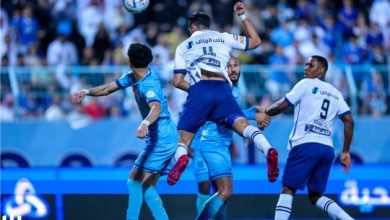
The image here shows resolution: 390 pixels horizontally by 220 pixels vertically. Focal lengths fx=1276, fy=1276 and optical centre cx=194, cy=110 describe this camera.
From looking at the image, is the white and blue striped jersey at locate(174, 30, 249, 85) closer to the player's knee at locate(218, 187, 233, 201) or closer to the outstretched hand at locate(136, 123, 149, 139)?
the outstretched hand at locate(136, 123, 149, 139)

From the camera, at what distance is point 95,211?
16.1 metres

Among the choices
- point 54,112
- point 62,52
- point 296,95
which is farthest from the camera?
point 62,52

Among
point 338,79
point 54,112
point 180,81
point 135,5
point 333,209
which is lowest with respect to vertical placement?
point 333,209

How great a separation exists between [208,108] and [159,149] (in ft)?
2.55

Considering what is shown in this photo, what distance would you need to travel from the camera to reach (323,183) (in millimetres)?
14312

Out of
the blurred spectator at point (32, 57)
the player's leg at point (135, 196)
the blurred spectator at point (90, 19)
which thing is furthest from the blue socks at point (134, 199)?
the blurred spectator at point (90, 19)

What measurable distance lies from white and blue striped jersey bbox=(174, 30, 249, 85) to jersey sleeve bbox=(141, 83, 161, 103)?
41cm

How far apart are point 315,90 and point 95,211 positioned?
141 inches

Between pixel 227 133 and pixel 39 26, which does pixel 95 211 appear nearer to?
pixel 227 133

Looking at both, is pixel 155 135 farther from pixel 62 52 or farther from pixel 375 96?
pixel 62 52

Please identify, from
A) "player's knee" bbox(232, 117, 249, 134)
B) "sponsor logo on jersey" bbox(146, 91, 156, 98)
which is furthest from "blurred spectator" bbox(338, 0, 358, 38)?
"sponsor logo on jersey" bbox(146, 91, 156, 98)

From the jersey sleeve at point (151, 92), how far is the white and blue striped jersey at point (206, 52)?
0.41 meters

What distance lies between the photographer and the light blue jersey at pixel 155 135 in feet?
47.3

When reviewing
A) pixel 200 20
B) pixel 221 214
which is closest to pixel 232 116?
pixel 221 214
